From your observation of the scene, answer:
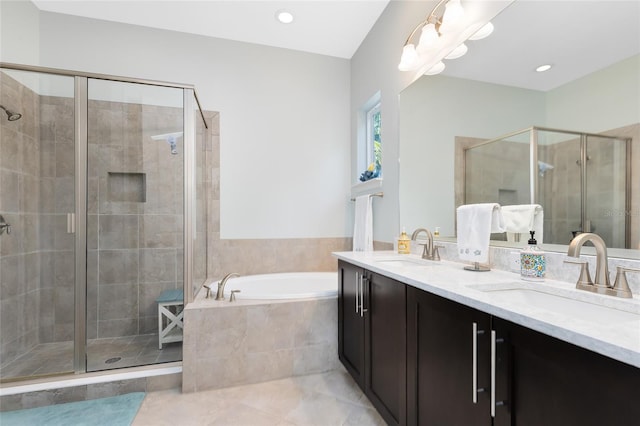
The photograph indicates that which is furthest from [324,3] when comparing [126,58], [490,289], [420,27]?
[490,289]

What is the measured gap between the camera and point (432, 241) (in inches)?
70.6

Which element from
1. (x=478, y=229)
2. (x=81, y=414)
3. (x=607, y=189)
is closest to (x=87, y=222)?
(x=81, y=414)

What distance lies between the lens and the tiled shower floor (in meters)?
1.83

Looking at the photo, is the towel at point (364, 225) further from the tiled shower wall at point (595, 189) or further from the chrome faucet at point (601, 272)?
the chrome faucet at point (601, 272)

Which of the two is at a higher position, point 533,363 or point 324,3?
point 324,3

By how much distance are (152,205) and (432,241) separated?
6.92ft

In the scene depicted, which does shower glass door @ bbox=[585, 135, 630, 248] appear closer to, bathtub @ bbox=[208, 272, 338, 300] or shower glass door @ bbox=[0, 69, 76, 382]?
bathtub @ bbox=[208, 272, 338, 300]

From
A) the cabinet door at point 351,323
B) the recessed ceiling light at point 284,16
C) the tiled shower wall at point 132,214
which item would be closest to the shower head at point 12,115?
the tiled shower wall at point 132,214

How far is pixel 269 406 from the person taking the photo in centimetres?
172

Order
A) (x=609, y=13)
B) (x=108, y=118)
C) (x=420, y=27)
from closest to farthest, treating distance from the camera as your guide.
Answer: (x=609, y=13), (x=420, y=27), (x=108, y=118)

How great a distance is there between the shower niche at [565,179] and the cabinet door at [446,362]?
556 millimetres

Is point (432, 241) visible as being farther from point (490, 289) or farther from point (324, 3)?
point (324, 3)

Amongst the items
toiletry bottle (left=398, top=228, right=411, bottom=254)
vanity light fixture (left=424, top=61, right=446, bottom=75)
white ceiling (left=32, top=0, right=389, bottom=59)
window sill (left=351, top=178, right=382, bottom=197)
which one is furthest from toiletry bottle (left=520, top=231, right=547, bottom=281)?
white ceiling (left=32, top=0, right=389, bottom=59)

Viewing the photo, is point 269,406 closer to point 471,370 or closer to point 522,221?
point 471,370
